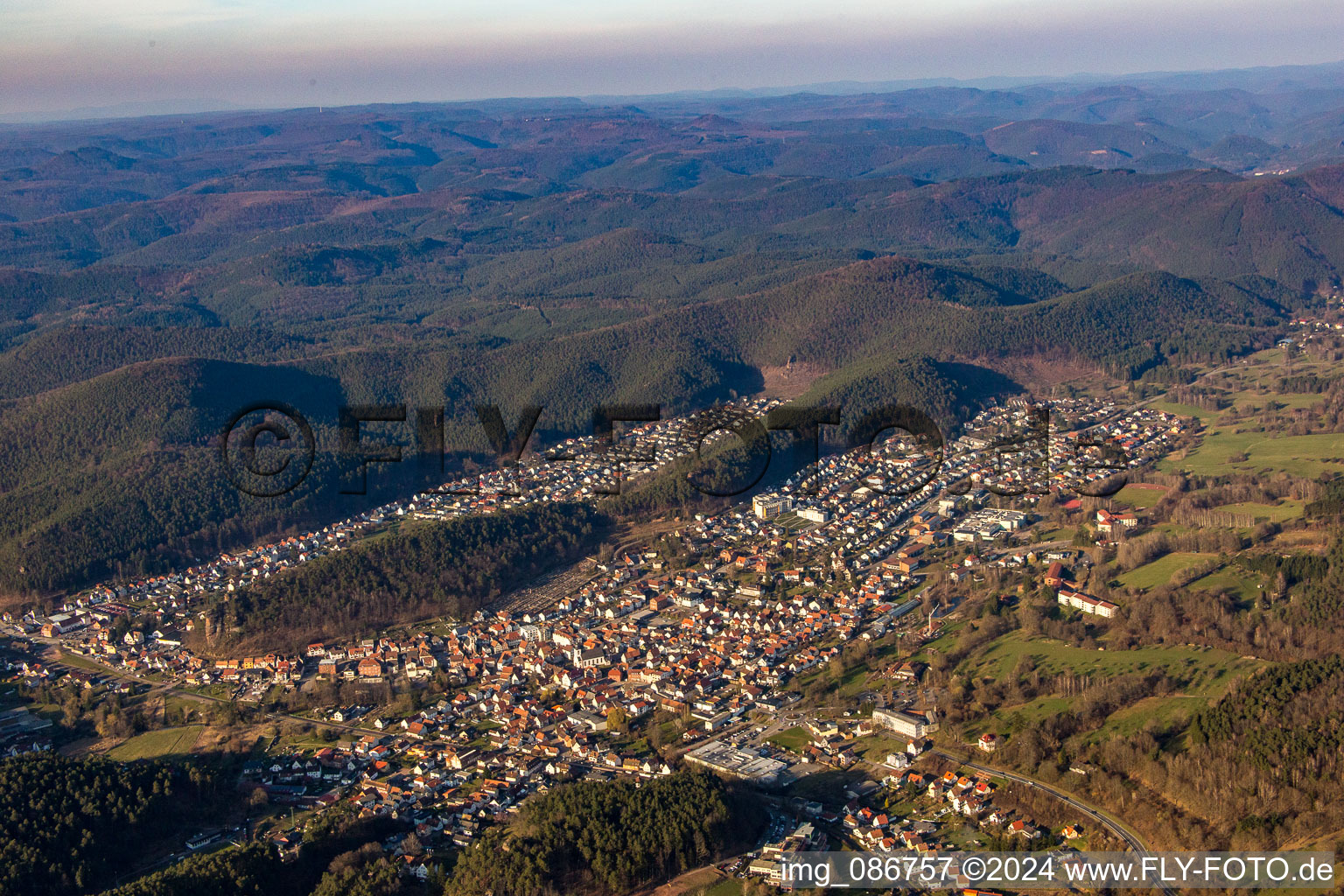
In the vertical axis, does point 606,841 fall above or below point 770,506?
above

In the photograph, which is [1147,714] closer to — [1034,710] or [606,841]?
[1034,710]

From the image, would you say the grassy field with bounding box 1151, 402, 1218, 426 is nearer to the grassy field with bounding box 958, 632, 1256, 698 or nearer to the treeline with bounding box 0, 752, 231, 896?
the grassy field with bounding box 958, 632, 1256, 698

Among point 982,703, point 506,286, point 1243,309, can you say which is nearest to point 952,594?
point 982,703

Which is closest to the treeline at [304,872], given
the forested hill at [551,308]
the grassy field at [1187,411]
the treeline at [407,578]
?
the treeline at [407,578]

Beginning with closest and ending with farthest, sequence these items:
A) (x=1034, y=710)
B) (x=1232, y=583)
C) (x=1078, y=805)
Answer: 1. (x=1078, y=805)
2. (x=1034, y=710)
3. (x=1232, y=583)

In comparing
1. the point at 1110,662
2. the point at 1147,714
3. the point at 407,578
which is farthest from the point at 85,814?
the point at 1110,662

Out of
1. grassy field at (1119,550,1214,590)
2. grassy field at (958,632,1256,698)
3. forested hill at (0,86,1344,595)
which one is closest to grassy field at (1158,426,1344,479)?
grassy field at (1119,550,1214,590)

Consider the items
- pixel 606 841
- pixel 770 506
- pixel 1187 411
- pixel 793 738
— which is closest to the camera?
pixel 606 841
